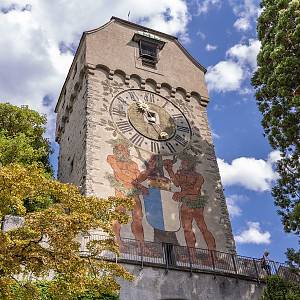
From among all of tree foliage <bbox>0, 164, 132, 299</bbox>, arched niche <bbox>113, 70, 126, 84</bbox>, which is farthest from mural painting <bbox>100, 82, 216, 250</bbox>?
tree foliage <bbox>0, 164, 132, 299</bbox>

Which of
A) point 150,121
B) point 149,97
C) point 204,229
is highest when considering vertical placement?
point 149,97

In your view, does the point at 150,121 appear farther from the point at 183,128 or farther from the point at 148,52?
the point at 148,52

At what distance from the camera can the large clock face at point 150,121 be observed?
20203 mm

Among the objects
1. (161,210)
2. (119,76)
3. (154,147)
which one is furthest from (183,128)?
(161,210)

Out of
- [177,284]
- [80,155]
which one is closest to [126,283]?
[177,284]

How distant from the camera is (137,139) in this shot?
20031 mm

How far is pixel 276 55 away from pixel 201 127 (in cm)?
811

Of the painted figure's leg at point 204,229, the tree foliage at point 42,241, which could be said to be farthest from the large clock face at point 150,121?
the tree foliage at point 42,241

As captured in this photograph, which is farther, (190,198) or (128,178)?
(190,198)

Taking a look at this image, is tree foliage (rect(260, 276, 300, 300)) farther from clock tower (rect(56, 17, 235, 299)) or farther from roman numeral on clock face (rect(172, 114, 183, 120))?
roman numeral on clock face (rect(172, 114, 183, 120))

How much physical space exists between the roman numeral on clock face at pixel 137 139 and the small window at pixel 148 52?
16.7 feet

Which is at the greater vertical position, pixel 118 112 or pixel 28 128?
pixel 28 128

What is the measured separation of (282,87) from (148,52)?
1073cm

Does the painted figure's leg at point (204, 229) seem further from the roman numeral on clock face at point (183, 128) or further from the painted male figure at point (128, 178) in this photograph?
the roman numeral on clock face at point (183, 128)
